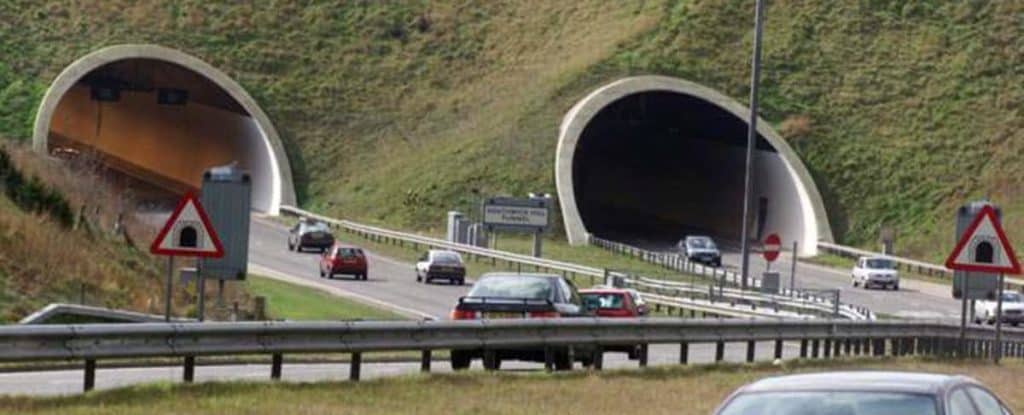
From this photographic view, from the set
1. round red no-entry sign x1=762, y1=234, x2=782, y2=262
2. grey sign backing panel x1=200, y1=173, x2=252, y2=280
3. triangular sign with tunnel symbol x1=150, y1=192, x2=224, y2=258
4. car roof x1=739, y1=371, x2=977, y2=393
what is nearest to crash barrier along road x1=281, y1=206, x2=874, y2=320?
round red no-entry sign x1=762, y1=234, x2=782, y2=262

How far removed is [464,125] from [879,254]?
62.5 feet

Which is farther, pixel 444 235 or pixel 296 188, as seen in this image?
pixel 296 188

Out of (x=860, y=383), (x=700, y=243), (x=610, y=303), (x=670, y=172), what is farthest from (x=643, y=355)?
(x=670, y=172)

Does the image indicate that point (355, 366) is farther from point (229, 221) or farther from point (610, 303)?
point (610, 303)

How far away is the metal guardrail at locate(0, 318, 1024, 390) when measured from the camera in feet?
68.2

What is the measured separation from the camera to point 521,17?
10119 centimetres

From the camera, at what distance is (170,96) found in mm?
88938

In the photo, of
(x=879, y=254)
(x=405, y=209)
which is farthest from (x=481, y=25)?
(x=879, y=254)

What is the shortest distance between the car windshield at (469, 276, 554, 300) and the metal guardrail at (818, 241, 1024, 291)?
39.8m

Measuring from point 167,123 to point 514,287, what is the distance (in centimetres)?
6337

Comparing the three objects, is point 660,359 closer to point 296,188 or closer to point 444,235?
point 444,235

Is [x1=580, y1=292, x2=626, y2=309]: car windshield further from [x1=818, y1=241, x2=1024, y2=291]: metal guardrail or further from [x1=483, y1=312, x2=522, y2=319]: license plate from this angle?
[x1=818, y1=241, x2=1024, y2=291]: metal guardrail

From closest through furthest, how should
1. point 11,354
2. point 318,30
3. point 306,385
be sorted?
1. point 11,354
2. point 306,385
3. point 318,30

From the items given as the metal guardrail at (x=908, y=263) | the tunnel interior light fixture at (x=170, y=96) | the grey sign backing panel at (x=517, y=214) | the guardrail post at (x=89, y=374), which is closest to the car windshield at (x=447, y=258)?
the grey sign backing panel at (x=517, y=214)
